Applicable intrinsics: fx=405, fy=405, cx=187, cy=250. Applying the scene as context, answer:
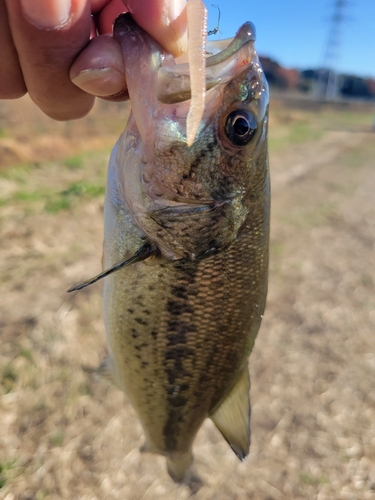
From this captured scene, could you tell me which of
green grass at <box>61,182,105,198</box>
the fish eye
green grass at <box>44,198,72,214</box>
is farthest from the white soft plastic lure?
green grass at <box>61,182,105,198</box>

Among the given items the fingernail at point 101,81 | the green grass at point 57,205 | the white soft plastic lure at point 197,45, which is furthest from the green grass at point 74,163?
the white soft plastic lure at point 197,45

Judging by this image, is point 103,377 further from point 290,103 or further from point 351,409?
point 290,103

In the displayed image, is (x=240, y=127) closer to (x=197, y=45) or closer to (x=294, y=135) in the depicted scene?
(x=197, y=45)

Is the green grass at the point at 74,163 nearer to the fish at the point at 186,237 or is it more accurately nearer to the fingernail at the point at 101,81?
the fish at the point at 186,237

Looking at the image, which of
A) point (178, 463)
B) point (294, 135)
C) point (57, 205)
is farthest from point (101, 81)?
point (294, 135)

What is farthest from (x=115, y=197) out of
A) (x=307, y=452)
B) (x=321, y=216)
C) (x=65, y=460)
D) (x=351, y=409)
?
(x=321, y=216)

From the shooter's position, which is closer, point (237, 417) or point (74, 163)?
point (237, 417)
